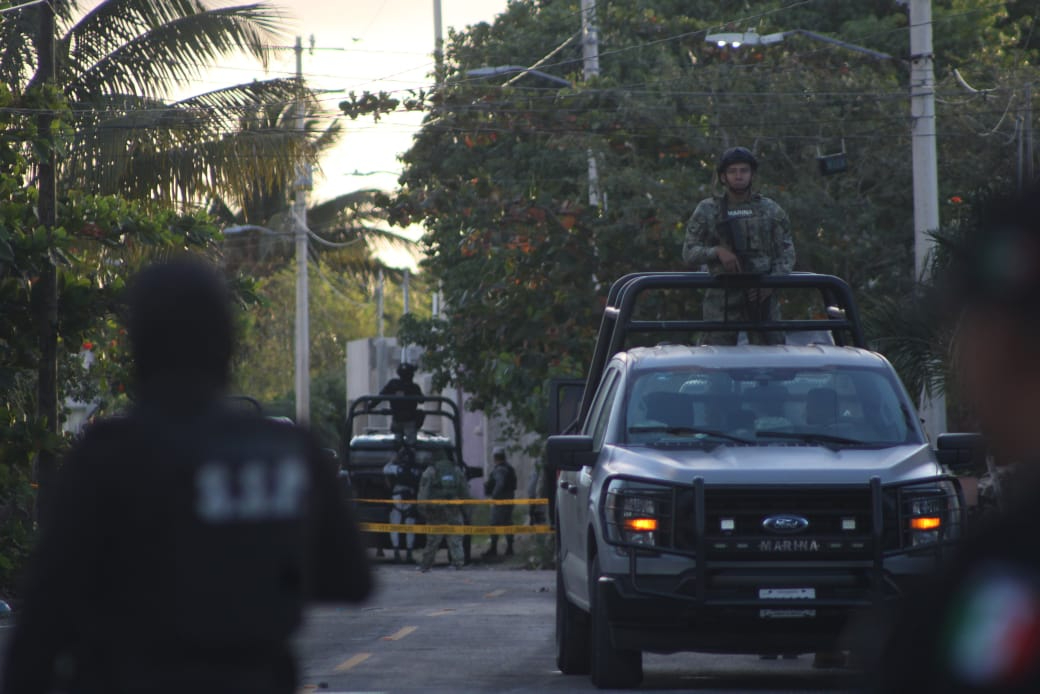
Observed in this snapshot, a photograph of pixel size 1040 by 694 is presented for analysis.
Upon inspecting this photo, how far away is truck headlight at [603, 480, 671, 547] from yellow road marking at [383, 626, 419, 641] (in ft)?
14.7

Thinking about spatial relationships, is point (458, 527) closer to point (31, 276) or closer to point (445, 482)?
point (445, 482)

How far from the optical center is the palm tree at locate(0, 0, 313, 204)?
20984 mm

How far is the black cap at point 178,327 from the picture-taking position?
3301 mm

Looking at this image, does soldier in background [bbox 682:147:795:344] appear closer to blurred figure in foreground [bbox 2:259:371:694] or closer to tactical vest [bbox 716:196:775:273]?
tactical vest [bbox 716:196:775:273]

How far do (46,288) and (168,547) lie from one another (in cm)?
1447

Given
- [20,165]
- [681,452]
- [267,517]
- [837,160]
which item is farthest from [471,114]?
[267,517]

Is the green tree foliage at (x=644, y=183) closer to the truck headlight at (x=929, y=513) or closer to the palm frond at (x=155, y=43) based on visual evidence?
the palm frond at (x=155, y=43)

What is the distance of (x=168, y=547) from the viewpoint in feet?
10.5

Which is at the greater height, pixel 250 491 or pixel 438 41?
pixel 438 41

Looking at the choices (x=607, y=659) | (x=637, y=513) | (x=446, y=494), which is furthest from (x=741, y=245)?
(x=446, y=494)

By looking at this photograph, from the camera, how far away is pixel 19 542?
16.2m

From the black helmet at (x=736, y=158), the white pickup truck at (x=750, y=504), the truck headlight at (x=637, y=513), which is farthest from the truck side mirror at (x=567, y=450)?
the black helmet at (x=736, y=158)

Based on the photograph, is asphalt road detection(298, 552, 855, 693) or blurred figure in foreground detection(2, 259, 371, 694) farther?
asphalt road detection(298, 552, 855, 693)

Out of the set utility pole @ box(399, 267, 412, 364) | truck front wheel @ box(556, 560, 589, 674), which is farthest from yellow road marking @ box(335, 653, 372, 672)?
utility pole @ box(399, 267, 412, 364)
